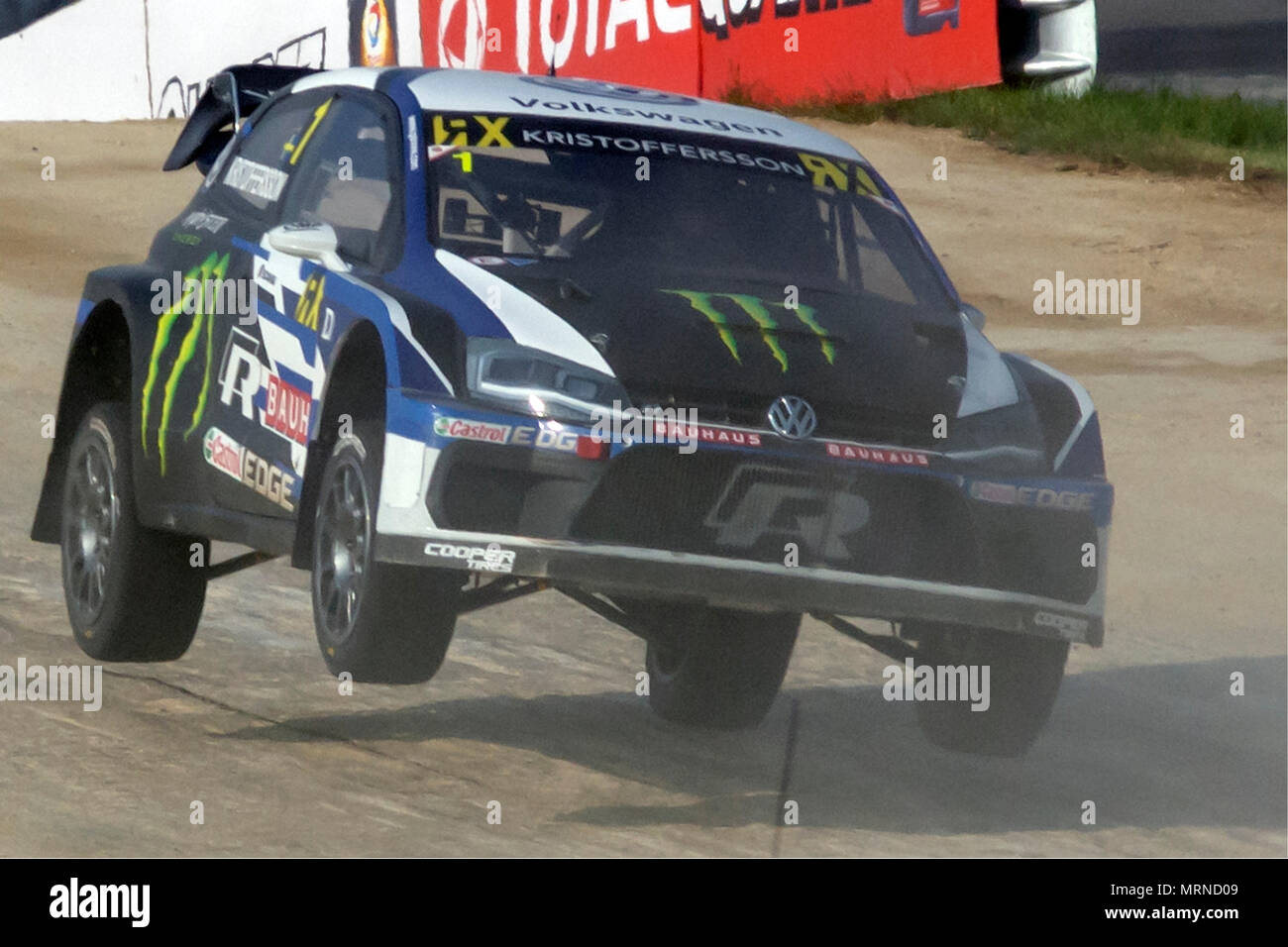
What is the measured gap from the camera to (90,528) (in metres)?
7.59


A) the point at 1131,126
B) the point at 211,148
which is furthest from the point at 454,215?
the point at 1131,126

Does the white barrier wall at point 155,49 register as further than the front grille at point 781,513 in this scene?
Yes

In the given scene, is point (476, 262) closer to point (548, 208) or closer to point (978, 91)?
point (548, 208)

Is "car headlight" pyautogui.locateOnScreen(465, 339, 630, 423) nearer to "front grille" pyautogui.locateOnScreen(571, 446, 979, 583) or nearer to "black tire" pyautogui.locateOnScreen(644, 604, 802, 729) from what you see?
"front grille" pyautogui.locateOnScreen(571, 446, 979, 583)

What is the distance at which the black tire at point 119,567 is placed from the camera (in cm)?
729

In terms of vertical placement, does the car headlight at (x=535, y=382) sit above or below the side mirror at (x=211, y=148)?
below

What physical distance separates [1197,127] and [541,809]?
55.8 ft

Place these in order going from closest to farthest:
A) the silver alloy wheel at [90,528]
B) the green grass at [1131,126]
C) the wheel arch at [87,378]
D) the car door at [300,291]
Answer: the car door at [300,291] < the silver alloy wheel at [90,528] < the wheel arch at [87,378] < the green grass at [1131,126]

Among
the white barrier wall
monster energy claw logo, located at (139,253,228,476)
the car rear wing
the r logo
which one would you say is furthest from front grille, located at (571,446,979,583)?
the white barrier wall

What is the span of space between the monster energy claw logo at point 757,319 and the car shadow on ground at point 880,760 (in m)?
1.36

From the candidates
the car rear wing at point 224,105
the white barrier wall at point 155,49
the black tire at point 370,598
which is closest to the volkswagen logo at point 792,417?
the black tire at point 370,598

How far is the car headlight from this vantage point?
223 inches

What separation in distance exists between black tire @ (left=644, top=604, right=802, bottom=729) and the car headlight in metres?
1.96

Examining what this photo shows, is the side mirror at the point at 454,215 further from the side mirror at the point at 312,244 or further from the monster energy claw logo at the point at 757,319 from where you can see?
the monster energy claw logo at the point at 757,319
